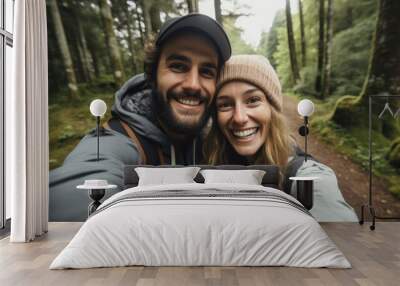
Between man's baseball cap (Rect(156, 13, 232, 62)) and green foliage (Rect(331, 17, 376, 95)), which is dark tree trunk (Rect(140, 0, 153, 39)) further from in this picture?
green foliage (Rect(331, 17, 376, 95))

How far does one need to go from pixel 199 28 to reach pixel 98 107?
A: 183 cm

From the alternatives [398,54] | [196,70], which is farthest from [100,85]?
[398,54]

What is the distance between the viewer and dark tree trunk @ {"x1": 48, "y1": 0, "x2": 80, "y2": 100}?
23.5ft

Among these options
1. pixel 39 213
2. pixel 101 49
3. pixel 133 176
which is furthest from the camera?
pixel 101 49

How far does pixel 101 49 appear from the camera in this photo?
7207mm

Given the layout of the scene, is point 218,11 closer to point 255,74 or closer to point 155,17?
point 155,17

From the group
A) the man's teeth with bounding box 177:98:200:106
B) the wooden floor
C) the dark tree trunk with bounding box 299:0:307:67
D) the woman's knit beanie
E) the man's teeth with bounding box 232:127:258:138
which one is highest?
the dark tree trunk with bounding box 299:0:307:67

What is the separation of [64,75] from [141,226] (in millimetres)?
3693

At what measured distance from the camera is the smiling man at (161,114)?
23.3ft

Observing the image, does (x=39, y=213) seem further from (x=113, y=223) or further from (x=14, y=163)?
(x=113, y=223)

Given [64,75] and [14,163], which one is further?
[64,75]

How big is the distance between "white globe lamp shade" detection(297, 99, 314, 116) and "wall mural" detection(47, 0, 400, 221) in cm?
26

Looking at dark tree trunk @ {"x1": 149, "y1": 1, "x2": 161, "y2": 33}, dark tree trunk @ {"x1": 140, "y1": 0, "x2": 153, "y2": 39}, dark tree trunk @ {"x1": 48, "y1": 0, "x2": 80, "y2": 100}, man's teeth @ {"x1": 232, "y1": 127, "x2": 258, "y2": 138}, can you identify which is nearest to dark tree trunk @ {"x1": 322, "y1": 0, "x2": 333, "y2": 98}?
man's teeth @ {"x1": 232, "y1": 127, "x2": 258, "y2": 138}

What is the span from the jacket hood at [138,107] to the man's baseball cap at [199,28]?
0.66 meters
